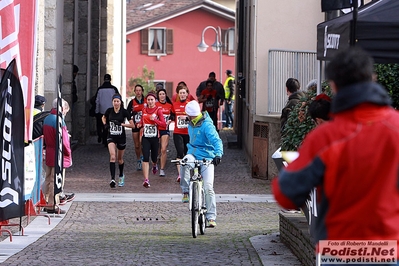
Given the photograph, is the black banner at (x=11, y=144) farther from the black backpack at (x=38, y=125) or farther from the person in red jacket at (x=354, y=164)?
the person in red jacket at (x=354, y=164)

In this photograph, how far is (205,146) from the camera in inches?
474

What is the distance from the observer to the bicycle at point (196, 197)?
447 inches

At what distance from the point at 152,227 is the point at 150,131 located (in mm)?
5438

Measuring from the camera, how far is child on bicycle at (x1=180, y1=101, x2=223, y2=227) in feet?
39.1

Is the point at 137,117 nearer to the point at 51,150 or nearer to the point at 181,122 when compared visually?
the point at 181,122

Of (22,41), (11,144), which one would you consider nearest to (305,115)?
(11,144)

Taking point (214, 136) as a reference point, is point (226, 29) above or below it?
above

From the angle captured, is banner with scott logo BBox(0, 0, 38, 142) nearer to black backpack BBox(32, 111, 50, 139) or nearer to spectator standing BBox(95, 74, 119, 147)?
black backpack BBox(32, 111, 50, 139)

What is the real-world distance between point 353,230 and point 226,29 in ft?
224

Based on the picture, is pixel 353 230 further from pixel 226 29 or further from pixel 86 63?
pixel 226 29

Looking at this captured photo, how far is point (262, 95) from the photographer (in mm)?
20703

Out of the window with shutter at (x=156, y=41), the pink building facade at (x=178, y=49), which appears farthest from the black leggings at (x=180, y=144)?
the window with shutter at (x=156, y=41)

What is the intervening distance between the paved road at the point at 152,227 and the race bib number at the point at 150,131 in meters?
0.94

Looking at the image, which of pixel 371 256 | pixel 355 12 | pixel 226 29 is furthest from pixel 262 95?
pixel 226 29
